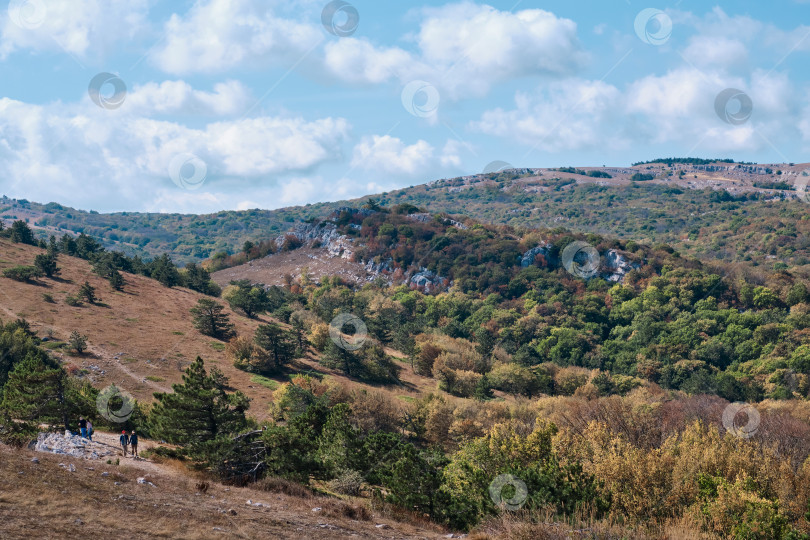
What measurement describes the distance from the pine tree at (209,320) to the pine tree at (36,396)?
39.8m

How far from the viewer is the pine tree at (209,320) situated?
71.1m

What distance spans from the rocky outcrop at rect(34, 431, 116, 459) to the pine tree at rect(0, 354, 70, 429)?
2105 millimetres

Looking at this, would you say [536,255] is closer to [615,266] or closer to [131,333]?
[615,266]

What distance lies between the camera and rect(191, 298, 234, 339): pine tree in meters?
71.1

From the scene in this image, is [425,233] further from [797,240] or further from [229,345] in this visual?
[797,240]

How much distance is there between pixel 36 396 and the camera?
98.4 feet

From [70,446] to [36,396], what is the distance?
4852 mm

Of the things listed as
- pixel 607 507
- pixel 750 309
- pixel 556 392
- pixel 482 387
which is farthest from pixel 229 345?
pixel 750 309

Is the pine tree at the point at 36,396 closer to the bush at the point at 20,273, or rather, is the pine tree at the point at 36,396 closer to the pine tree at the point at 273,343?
the pine tree at the point at 273,343

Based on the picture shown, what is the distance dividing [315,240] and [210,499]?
140 m

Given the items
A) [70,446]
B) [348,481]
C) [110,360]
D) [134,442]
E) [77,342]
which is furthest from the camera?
[110,360]

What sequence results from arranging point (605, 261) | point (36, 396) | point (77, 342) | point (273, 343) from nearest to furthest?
point (36, 396) → point (77, 342) → point (273, 343) → point (605, 261)

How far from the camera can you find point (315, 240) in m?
160

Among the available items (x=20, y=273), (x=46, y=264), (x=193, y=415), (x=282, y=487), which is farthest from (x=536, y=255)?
(x=282, y=487)
